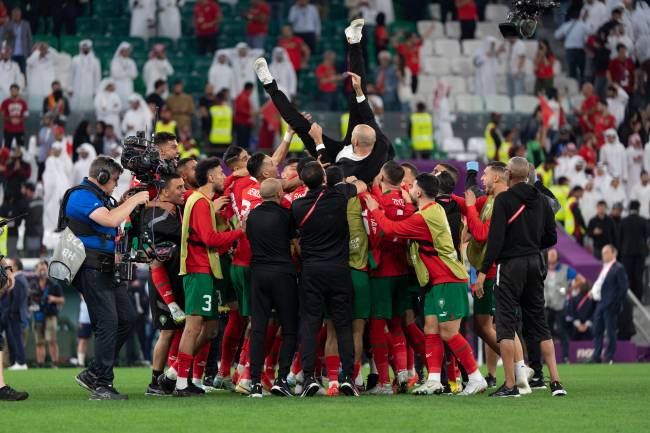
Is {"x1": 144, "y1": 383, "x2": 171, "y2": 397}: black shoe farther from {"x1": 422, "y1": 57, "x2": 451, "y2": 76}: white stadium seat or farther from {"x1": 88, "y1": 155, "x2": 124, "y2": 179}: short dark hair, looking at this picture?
{"x1": 422, "y1": 57, "x2": 451, "y2": 76}: white stadium seat

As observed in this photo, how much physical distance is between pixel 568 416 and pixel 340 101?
76.2ft

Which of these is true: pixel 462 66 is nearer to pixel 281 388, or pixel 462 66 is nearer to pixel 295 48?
pixel 295 48

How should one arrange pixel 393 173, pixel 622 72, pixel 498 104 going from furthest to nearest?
pixel 622 72
pixel 498 104
pixel 393 173

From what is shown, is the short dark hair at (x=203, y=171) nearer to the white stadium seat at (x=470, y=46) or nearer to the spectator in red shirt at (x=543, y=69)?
the spectator in red shirt at (x=543, y=69)

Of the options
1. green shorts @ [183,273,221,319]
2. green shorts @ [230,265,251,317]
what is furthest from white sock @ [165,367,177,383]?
green shorts @ [230,265,251,317]

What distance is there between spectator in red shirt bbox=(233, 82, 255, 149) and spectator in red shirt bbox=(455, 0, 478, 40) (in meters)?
9.04

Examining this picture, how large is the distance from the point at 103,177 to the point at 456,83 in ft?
80.5

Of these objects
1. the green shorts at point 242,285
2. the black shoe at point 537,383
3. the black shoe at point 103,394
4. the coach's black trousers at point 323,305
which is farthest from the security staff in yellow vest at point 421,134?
the black shoe at point 103,394

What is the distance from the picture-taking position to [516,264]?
13508mm

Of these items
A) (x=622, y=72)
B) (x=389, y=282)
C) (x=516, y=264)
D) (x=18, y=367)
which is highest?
(x=622, y=72)

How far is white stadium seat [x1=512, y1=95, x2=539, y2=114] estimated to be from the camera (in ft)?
116

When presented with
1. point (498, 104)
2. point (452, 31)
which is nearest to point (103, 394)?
point (498, 104)

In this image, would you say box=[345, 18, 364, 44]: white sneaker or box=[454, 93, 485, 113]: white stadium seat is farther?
box=[454, 93, 485, 113]: white stadium seat

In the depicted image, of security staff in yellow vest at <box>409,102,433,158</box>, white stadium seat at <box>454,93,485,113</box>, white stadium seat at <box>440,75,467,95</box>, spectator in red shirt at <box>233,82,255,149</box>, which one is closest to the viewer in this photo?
spectator in red shirt at <box>233,82,255,149</box>
